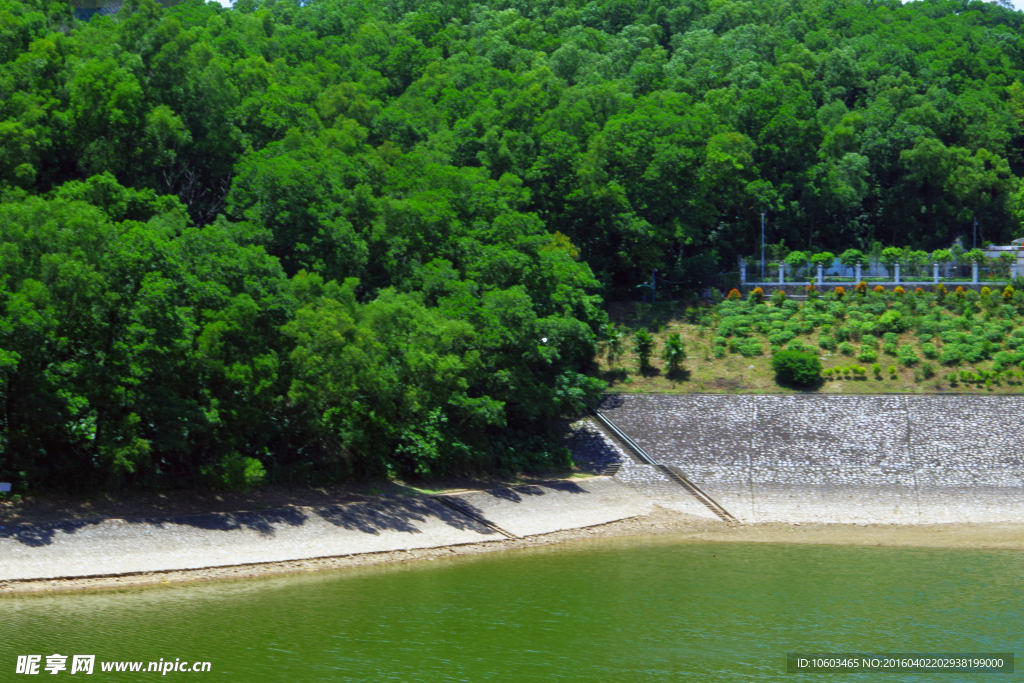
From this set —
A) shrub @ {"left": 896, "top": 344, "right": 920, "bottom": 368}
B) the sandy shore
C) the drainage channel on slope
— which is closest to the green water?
the sandy shore

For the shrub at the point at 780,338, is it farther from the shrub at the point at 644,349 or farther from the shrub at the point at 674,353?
the shrub at the point at 644,349

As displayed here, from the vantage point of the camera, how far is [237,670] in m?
17.7

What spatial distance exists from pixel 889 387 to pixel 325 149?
2333 centimetres

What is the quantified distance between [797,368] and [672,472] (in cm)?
768

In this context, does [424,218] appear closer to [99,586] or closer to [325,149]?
[325,149]

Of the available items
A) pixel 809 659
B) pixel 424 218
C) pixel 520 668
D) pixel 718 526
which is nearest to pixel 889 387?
pixel 718 526

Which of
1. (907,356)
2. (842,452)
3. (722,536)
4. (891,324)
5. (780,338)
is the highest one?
(891,324)

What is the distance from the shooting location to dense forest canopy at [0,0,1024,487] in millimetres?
26531

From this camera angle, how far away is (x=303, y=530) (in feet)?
88.9

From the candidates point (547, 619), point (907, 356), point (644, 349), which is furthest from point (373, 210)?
point (907, 356)

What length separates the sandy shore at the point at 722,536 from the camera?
26.5m

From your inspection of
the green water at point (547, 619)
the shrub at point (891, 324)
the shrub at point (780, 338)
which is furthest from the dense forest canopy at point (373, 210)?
the shrub at point (891, 324)

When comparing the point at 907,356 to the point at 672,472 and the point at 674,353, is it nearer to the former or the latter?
the point at 674,353

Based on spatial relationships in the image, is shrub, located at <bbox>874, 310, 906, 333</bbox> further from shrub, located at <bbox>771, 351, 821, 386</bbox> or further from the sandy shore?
the sandy shore
